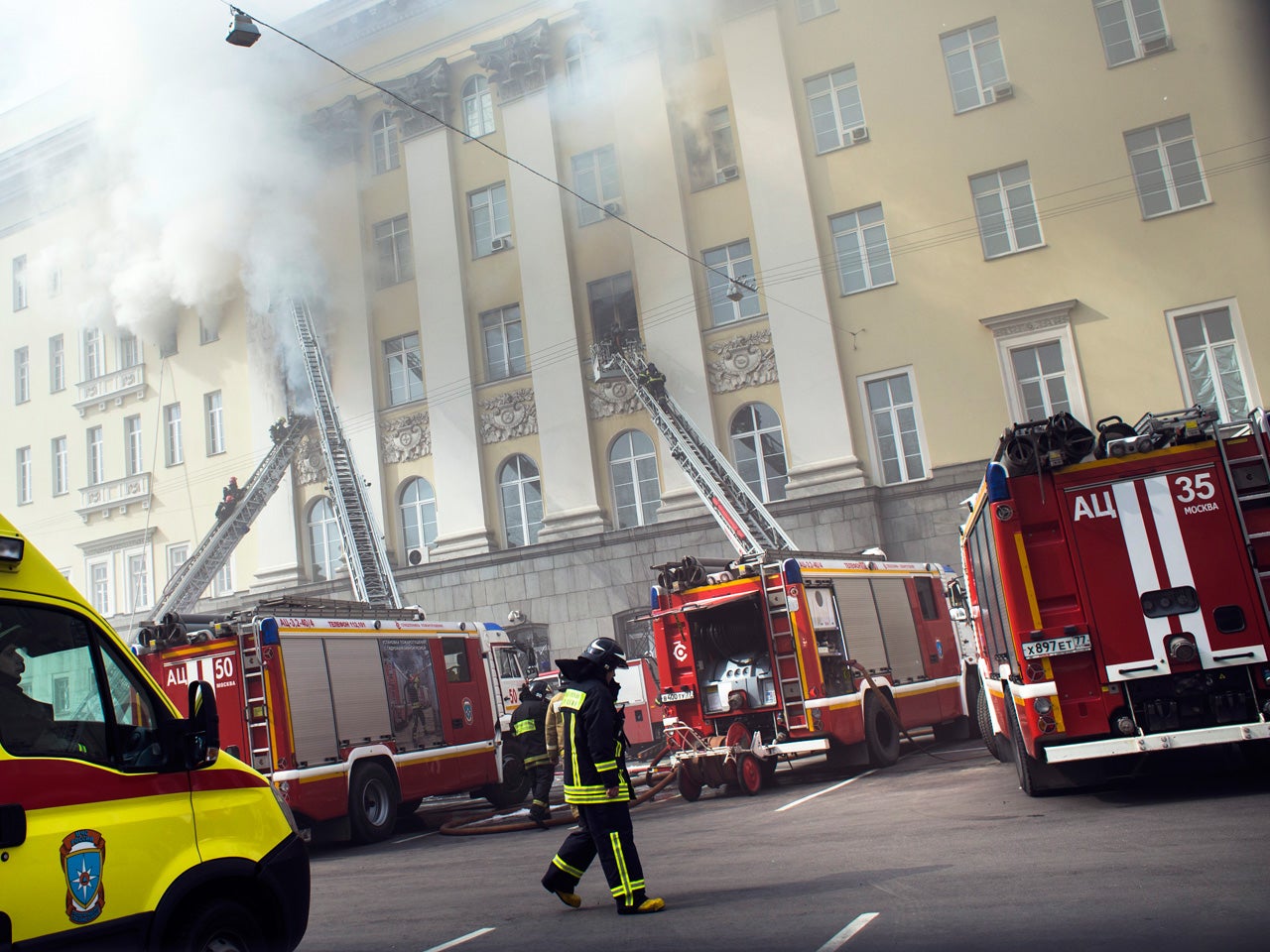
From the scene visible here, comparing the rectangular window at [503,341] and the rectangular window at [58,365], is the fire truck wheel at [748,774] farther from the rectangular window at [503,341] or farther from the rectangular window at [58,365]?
the rectangular window at [58,365]

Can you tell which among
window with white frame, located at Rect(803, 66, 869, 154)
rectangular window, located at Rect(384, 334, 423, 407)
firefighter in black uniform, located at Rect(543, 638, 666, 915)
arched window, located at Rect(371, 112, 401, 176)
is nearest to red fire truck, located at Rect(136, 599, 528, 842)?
firefighter in black uniform, located at Rect(543, 638, 666, 915)

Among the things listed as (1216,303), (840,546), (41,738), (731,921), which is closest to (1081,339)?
(1216,303)

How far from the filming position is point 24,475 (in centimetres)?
3419

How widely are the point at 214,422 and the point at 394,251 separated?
7385 millimetres

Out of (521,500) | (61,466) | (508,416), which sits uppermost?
(61,466)

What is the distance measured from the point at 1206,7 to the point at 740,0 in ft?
31.6

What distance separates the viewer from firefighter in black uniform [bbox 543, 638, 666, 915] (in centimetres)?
626

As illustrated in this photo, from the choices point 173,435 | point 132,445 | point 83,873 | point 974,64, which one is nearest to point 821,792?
point 83,873

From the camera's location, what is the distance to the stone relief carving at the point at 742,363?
23.7 m

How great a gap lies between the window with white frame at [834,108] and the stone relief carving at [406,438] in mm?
11708

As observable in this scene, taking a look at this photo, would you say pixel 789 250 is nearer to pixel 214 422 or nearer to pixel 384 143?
pixel 384 143

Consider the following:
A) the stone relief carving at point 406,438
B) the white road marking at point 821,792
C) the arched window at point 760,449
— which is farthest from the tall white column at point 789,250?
the white road marking at point 821,792

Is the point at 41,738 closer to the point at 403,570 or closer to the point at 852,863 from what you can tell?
the point at 852,863

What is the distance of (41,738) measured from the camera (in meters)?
3.89
